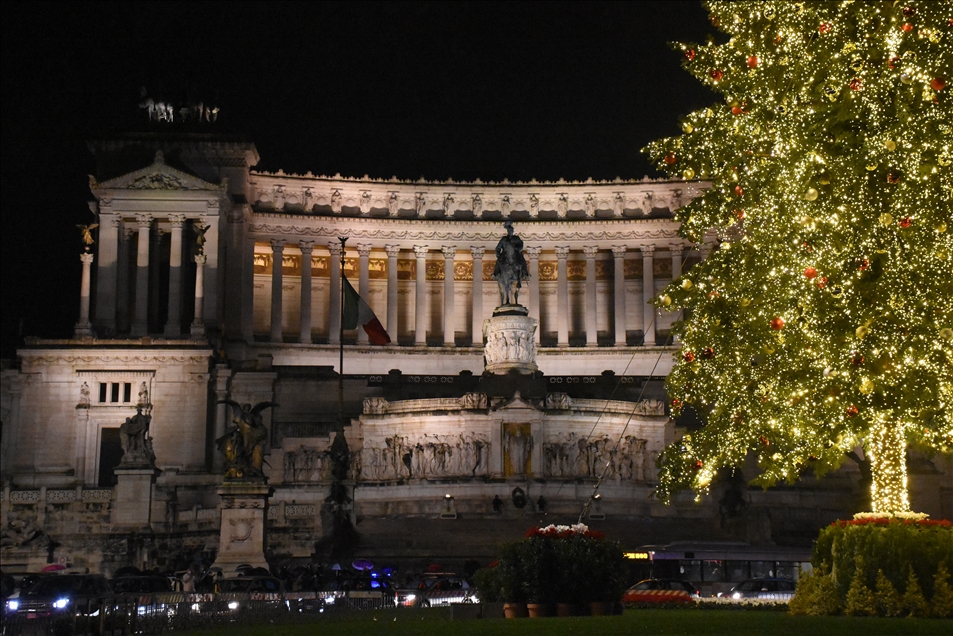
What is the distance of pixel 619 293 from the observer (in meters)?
92.2

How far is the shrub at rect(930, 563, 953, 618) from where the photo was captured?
2211 centimetres

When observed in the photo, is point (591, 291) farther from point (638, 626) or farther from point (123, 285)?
point (638, 626)

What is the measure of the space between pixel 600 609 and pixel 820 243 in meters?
8.16

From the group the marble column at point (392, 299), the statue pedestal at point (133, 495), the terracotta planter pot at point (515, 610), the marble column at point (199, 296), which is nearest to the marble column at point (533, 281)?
the marble column at point (392, 299)

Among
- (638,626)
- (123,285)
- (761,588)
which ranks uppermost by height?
(123,285)

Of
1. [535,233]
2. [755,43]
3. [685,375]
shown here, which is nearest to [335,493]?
[685,375]

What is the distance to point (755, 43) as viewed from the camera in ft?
81.7

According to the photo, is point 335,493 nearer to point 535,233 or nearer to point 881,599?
point 881,599

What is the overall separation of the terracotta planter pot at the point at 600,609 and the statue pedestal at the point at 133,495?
31.8m

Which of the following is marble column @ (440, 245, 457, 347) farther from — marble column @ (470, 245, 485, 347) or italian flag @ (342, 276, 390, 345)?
italian flag @ (342, 276, 390, 345)

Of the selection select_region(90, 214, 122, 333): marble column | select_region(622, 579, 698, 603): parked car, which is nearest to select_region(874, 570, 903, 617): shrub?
select_region(622, 579, 698, 603): parked car

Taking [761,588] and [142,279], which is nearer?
[761,588]

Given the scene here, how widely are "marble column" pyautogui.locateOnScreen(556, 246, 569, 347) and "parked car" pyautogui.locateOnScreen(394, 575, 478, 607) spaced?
51016 millimetres

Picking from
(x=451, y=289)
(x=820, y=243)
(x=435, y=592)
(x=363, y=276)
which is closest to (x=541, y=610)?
(x=820, y=243)
